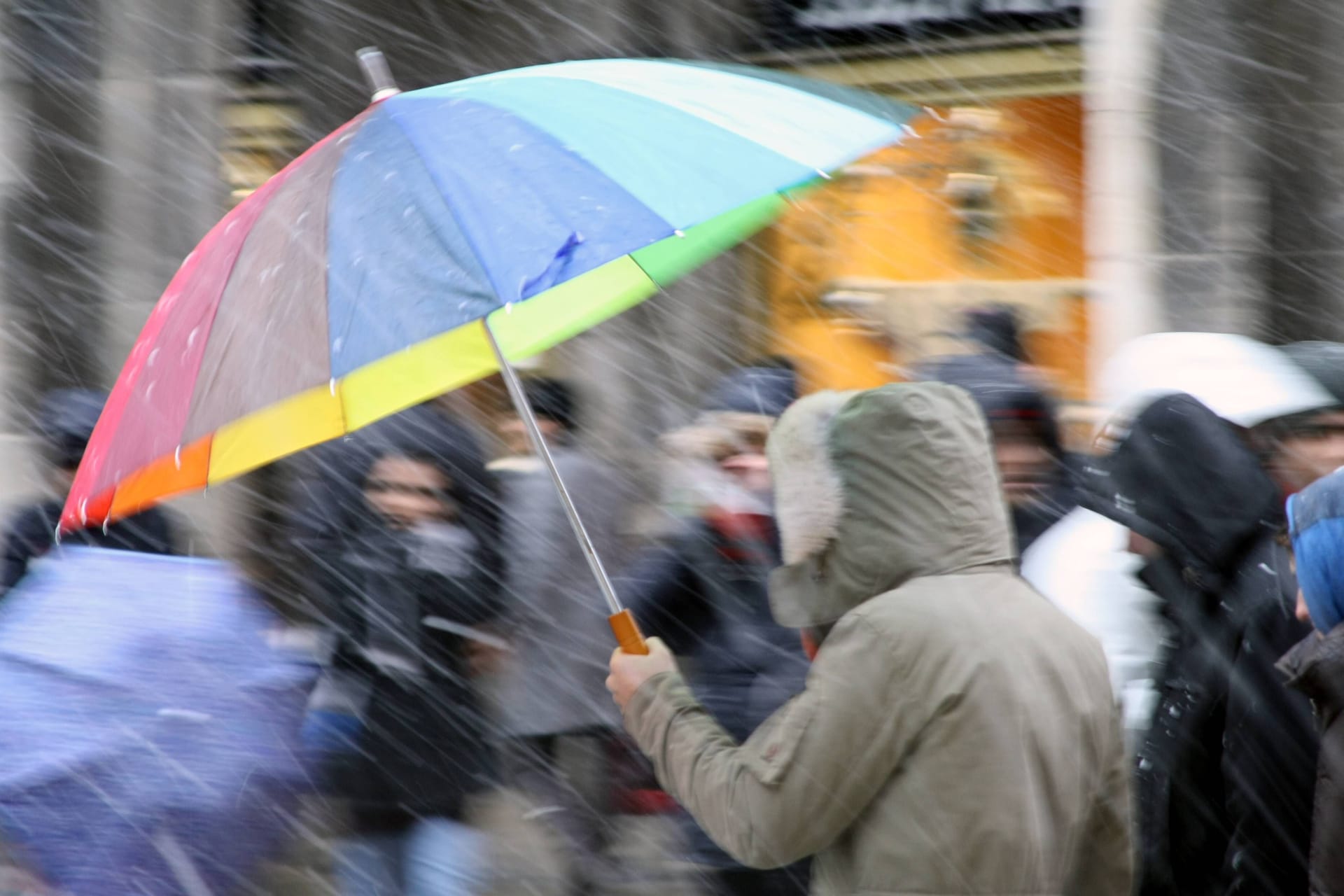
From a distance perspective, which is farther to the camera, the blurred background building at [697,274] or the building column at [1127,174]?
the blurred background building at [697,274]

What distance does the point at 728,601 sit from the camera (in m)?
4.35

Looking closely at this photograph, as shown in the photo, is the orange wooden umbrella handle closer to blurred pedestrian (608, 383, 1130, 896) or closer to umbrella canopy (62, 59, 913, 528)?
blurred pedestrian (608, 383, 1130, 896)

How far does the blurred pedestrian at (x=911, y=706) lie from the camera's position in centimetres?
254

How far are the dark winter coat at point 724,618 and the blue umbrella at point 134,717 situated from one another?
41.0 inches

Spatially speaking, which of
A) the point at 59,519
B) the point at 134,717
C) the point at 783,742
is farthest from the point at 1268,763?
the point at 59,519

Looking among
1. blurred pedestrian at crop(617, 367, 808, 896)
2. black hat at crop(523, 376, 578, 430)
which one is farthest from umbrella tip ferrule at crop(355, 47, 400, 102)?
black hat at crop(523, 376, 578, 430)

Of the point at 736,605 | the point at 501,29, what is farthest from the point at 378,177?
the point at 501,29

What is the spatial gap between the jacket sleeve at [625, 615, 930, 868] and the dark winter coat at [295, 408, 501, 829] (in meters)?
2.08

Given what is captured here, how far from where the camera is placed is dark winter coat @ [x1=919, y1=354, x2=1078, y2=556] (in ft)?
14.5

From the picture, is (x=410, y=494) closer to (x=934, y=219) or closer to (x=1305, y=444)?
(x=1305, y=444)

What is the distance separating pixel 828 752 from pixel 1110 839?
0.61 meters

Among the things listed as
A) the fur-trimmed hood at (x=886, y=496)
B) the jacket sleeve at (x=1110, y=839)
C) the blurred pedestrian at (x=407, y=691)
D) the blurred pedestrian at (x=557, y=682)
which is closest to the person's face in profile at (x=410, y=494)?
the blurred pedestrian at (x=407, y=691)

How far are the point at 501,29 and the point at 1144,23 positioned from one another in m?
3.02

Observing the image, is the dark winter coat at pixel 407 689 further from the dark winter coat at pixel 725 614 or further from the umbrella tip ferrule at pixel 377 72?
the umbrella tip ferrule at pixel 377 72
